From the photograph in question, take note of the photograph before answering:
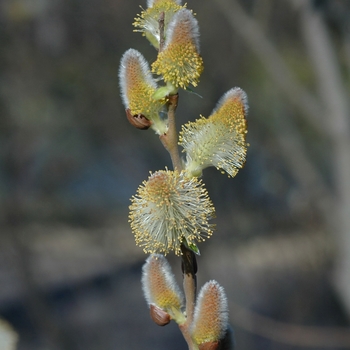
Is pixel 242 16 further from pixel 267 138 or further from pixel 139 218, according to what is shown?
pixel 139 218

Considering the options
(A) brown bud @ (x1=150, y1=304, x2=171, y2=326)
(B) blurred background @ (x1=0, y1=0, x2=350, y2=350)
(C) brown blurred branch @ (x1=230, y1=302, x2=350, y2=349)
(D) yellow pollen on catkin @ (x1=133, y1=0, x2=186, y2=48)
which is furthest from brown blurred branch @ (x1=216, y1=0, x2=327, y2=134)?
(A) brown bud @ (x1=150, y1=304, x2=171, y2=326)

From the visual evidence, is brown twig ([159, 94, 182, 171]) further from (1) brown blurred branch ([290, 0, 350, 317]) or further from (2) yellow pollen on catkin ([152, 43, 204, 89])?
(1) brown blurred branch ([290, 0, 350, 317])

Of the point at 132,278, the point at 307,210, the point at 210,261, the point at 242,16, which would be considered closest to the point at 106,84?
the point at 242,16

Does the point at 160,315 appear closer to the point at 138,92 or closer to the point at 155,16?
the point at 138,92

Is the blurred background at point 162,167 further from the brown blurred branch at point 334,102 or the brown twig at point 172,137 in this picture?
the brown twig at point 172,137

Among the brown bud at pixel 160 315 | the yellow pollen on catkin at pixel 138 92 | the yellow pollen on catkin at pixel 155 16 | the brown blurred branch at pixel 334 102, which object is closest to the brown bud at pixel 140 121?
the yellow pollen on catkin at pixel 138 92

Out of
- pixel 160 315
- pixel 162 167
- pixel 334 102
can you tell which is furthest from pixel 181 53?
pixel 162 167
